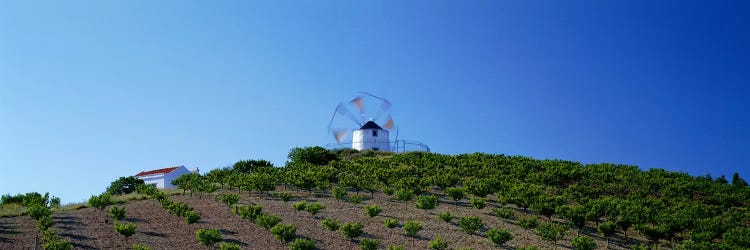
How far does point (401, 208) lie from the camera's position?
2820 centimetres

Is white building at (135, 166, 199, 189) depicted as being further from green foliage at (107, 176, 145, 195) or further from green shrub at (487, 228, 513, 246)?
green shrub at (487, 228, 513, 246)

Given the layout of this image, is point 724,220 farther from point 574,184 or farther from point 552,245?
point 552,245

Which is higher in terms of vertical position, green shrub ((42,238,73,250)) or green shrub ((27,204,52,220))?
green shrub ((27,204,52,220))

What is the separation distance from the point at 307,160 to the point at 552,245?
26.0 m

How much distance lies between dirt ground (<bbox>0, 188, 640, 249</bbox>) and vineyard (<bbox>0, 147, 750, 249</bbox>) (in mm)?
45

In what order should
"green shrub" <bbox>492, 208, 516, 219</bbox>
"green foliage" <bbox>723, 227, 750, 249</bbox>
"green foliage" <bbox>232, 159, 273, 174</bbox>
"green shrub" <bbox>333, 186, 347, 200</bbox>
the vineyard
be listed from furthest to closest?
"green foliage" <bbox>232, 159, 273, 174</bbox> < "green shrub" <bbox>333, 186, 347, 200</bbox> < "green shrub" <bbox>492, 208, 516, 219</bbox> < "green foliage" <bbox>723, 227, 750, 249</bbox> < the vineyard

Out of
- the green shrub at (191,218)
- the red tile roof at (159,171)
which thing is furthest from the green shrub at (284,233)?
the red tile roof at (159,171)

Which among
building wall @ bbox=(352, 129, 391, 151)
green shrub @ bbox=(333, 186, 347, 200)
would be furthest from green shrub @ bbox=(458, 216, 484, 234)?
building wall @ bbox=(352, 129, 391, 151)

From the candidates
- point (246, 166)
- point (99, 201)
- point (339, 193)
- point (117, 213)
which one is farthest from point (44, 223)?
point (246, 166)

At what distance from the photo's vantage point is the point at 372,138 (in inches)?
2702

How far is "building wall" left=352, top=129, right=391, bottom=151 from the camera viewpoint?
224 ft

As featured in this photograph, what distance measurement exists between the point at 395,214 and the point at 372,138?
41933 mm

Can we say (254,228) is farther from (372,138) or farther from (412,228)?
(372,138)

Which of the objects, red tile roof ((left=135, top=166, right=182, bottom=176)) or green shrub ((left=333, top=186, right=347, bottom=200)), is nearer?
green shrub ((left=333, top=186, right=347, bottom=200))
